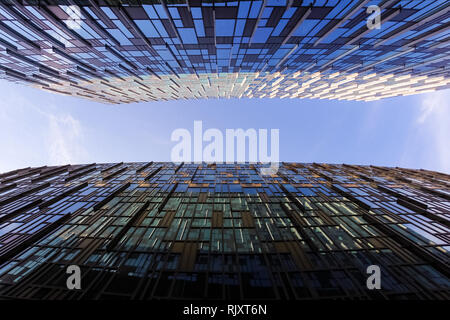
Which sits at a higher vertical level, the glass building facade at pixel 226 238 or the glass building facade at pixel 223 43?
the glass building facade at pixel 223 43

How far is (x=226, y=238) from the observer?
50.5ft

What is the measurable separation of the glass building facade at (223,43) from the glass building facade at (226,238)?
16.9 m

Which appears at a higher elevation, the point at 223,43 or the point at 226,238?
the point at 223,43

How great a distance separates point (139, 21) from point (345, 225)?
27611 mm

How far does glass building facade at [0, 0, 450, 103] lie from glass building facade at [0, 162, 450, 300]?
55.4 ft

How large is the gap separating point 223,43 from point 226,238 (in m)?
21.1

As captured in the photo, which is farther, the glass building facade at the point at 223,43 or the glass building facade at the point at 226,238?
the glass building facade at the point at 223,43

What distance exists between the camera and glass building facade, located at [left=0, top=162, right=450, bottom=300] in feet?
37.6

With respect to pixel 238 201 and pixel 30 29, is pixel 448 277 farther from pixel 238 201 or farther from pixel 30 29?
pixel 30 29

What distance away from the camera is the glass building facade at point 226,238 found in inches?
452

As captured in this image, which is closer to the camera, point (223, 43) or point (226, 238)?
point (226, 238)

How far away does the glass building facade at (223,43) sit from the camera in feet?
48.0

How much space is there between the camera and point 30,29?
17.1 meters

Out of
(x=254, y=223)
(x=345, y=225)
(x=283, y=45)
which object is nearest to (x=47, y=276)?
(x=254, y=223)
